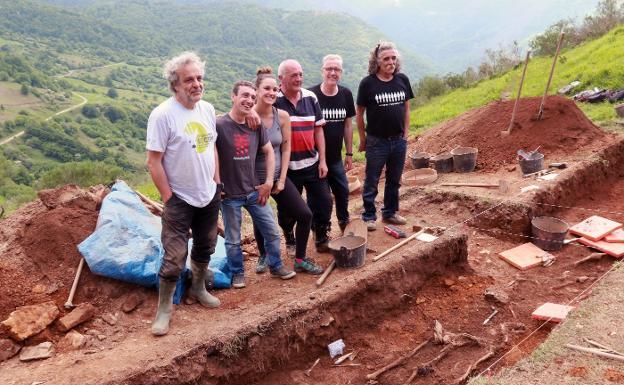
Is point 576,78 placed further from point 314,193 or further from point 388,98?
point 314,193

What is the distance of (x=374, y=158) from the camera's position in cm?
552

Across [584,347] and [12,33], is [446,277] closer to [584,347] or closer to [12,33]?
[584,347]

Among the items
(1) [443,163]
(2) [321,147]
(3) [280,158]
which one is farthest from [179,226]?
(1) [443,163]

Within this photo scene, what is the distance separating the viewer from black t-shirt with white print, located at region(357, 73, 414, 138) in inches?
205

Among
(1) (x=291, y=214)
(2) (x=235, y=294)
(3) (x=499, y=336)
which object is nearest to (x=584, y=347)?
(3) (x=499, y=336)

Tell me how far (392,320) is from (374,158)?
76.0 inches

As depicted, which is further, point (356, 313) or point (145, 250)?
point (356, 313)

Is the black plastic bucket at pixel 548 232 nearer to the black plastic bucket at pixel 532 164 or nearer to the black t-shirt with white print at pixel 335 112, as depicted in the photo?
the black plastic bucket at pixel 532 164

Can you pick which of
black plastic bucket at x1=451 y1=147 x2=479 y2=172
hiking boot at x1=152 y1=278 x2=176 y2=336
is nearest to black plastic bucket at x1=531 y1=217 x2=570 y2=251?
black plastic bucket at x1=451 y1=147 x2=479 y2=172

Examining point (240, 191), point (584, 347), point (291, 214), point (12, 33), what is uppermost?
point (12, 33)

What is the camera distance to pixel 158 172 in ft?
11.2

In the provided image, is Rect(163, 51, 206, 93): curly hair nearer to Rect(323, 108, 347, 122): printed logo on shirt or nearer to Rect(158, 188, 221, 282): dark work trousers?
Rect(158, 188, 221, 282): dark work trousers

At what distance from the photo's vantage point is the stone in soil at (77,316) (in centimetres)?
393

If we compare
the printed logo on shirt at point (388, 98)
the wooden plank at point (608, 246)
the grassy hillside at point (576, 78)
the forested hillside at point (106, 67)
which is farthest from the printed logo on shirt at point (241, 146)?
the forested hillside at point (106, 67)
